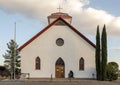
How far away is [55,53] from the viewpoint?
49469 millimetres

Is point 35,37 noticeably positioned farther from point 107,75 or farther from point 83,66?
point 107,75

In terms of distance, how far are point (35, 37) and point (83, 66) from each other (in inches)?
304

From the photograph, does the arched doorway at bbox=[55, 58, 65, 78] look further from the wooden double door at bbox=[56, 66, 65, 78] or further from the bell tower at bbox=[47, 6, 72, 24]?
the bell tower at bbox=[47, 6, 72, 24]

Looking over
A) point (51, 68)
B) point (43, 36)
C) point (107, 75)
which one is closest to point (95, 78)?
point (107, 75)

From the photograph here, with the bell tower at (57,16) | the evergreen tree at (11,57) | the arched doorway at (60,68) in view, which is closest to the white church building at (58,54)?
the arched doorway at (60,68)

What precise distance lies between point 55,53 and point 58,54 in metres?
0.43

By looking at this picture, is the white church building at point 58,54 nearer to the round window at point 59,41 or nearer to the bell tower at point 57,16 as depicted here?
the round window at point 59,41

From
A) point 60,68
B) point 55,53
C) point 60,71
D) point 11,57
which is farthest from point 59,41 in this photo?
point 11,57

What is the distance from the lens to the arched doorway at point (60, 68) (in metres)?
49.4

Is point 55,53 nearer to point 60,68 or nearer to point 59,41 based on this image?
point 59,41

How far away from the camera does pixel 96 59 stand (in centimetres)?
4738

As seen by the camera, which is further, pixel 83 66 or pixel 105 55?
pixel 83 66

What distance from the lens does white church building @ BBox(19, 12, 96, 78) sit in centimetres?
4903

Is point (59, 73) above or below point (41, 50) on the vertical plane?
below
